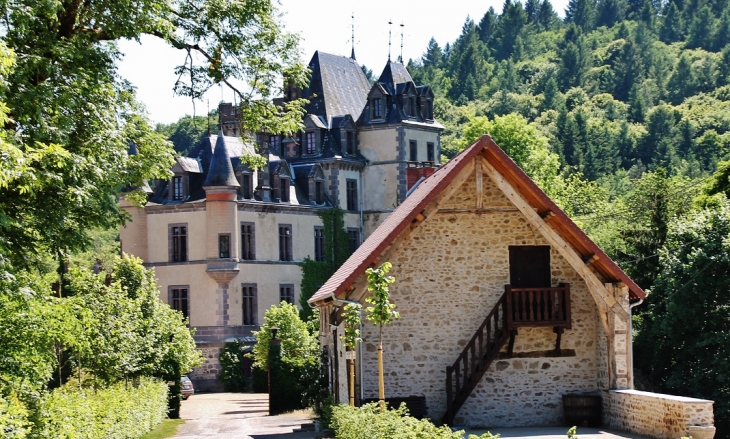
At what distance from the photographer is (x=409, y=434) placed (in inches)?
679

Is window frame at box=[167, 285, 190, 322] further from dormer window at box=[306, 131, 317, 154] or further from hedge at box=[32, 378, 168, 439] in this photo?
hedge at box=[32, 378, 168, 439]

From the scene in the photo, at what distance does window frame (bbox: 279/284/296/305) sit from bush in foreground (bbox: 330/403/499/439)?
4132cm

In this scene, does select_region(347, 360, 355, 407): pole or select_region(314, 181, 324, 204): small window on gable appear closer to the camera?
select_region(347, 360, 355, 407): pole

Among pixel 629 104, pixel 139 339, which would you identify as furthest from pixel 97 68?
pixel 629 104

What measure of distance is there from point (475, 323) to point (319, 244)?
134ft

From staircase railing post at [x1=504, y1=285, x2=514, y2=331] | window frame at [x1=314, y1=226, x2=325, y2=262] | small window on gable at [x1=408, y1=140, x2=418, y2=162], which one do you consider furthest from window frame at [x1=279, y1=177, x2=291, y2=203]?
staircase railing post at [x1=504, y1=285, x2=514, y2=331]

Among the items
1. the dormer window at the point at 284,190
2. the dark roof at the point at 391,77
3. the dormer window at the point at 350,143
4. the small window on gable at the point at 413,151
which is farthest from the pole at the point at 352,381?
the dark roof at the point at 391,77

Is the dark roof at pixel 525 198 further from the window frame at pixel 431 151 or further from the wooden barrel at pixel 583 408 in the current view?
the window frame at pixel 431 151

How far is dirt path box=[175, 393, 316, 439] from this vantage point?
→ 31.0 meters

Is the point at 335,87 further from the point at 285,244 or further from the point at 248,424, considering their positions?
the point at 248,424

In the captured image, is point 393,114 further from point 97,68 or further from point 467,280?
point 97,68

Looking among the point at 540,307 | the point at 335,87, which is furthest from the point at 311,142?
the point at 540,307

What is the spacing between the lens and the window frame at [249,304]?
213 feet

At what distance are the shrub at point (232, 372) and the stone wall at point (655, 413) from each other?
36610mm
